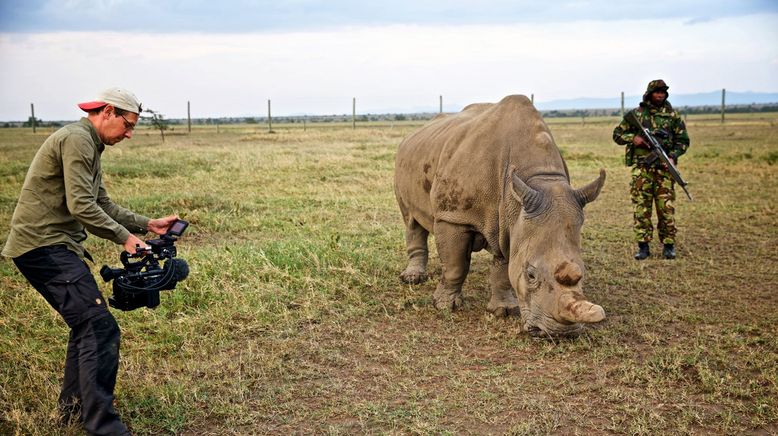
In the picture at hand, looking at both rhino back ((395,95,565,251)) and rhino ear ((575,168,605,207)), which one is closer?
rhino ear ((575,168,605,207))

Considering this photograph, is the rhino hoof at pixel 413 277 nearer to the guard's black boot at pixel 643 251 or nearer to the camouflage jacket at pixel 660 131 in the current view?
the guard's black boot at pixel 643 251

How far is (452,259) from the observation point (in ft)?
22.2

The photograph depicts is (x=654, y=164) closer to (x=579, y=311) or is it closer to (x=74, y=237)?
(x=579, y=311)

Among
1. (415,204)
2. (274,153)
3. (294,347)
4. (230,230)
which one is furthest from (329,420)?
(274,153)

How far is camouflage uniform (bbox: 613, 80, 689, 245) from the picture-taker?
9094 mm

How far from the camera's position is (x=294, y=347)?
5.82 m

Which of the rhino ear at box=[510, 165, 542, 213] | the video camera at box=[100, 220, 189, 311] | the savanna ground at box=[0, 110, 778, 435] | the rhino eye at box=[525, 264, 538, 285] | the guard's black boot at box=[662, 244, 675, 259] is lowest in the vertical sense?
the savanna ground at box=[0, 110, 778, 435]

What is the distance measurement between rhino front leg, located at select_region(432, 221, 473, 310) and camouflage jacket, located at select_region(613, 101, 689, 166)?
370 cm

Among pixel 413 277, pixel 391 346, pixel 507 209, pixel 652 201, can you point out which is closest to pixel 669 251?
pixel 652 201

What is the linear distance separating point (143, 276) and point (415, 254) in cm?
421

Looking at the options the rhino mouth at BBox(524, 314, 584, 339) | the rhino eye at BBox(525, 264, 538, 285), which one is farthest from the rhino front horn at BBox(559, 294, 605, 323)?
the rhino eye at BBox(525, 264, 538, 285)

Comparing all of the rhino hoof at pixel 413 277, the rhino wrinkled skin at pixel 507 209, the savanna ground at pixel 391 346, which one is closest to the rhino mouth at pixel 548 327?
the rhino wrinkled skin at pixel 507 209

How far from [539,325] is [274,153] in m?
15.3

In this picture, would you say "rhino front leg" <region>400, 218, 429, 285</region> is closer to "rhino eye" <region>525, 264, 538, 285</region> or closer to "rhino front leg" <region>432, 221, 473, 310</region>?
"rhino front leg" <region>432, 221, 473, 310</region>
